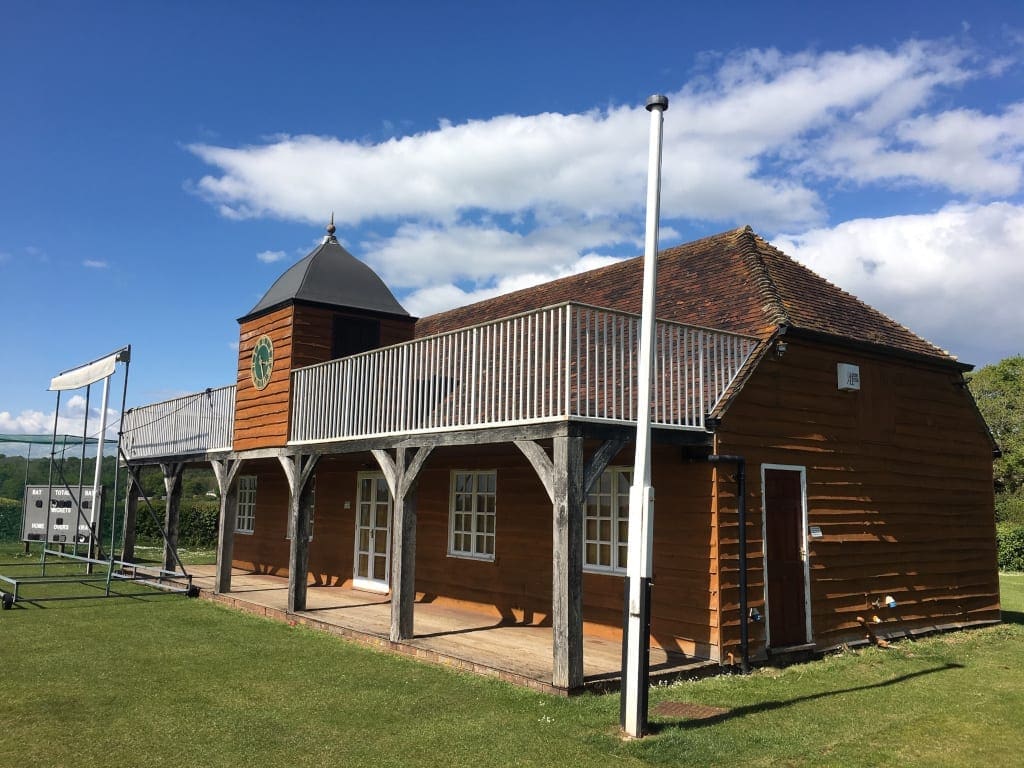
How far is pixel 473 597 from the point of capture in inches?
484

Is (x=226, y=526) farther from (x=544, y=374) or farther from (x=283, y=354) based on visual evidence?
(x=544, y=374)

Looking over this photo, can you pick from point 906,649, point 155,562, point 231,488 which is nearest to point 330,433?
point 231,488

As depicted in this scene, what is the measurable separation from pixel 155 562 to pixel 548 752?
16660 mm

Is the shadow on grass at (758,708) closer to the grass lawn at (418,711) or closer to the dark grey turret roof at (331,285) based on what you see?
the grass lawn at (418,711)

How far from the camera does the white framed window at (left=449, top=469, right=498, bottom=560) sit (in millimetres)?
12164

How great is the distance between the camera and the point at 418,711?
672cm

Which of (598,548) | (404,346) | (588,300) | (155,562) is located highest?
(588,300)

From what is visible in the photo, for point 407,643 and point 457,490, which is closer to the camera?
point 407,643

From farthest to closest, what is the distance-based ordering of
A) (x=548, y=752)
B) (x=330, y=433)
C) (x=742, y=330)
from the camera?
(x=330, y=433)
(x=742, y=330)
(x=548, y=752)

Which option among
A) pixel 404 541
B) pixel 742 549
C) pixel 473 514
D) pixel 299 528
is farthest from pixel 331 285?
pixel 742 549

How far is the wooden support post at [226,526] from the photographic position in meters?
13.4

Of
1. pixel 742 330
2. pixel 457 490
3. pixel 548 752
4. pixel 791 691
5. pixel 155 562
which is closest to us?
pixel 548 752

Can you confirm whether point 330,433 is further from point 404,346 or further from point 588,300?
point 588,300

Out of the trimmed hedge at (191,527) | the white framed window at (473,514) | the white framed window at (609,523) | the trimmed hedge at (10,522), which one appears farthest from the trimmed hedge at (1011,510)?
the trimmed hedge at (10,522)
